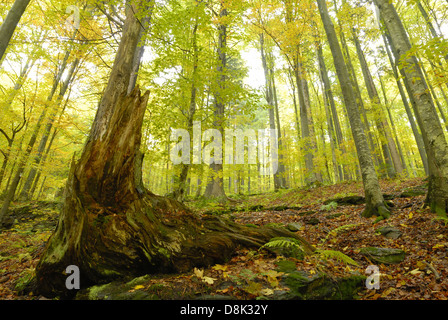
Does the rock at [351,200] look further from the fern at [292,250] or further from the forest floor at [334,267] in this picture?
the fern at [292,250]

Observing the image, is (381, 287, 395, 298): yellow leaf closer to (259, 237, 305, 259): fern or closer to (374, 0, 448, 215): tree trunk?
(259, 237, 305, 259): fern

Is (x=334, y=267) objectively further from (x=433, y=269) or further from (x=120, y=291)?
(x=120, y=291)

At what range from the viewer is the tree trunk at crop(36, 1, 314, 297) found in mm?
3115

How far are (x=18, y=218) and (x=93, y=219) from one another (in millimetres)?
10185

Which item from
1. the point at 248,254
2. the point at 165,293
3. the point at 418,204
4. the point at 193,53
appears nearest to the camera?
the point at 165,293

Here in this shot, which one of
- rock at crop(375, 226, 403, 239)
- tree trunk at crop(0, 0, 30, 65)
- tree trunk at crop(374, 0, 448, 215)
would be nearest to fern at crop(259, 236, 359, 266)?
rock at crop(375, 226, 403, 239)

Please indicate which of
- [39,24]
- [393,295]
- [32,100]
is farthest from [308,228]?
[39,24]

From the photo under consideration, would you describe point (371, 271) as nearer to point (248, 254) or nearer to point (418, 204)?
point (248, 254)

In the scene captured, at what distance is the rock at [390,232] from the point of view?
14.7 feet

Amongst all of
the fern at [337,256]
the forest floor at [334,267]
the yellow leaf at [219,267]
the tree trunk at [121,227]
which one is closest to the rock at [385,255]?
the forest floor at [334,267]

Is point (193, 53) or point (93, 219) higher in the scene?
point (193, 53)

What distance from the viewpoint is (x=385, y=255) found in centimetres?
378

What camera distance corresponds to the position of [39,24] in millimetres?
12469

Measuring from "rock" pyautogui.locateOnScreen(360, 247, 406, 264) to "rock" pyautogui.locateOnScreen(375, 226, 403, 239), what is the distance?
81 cm
